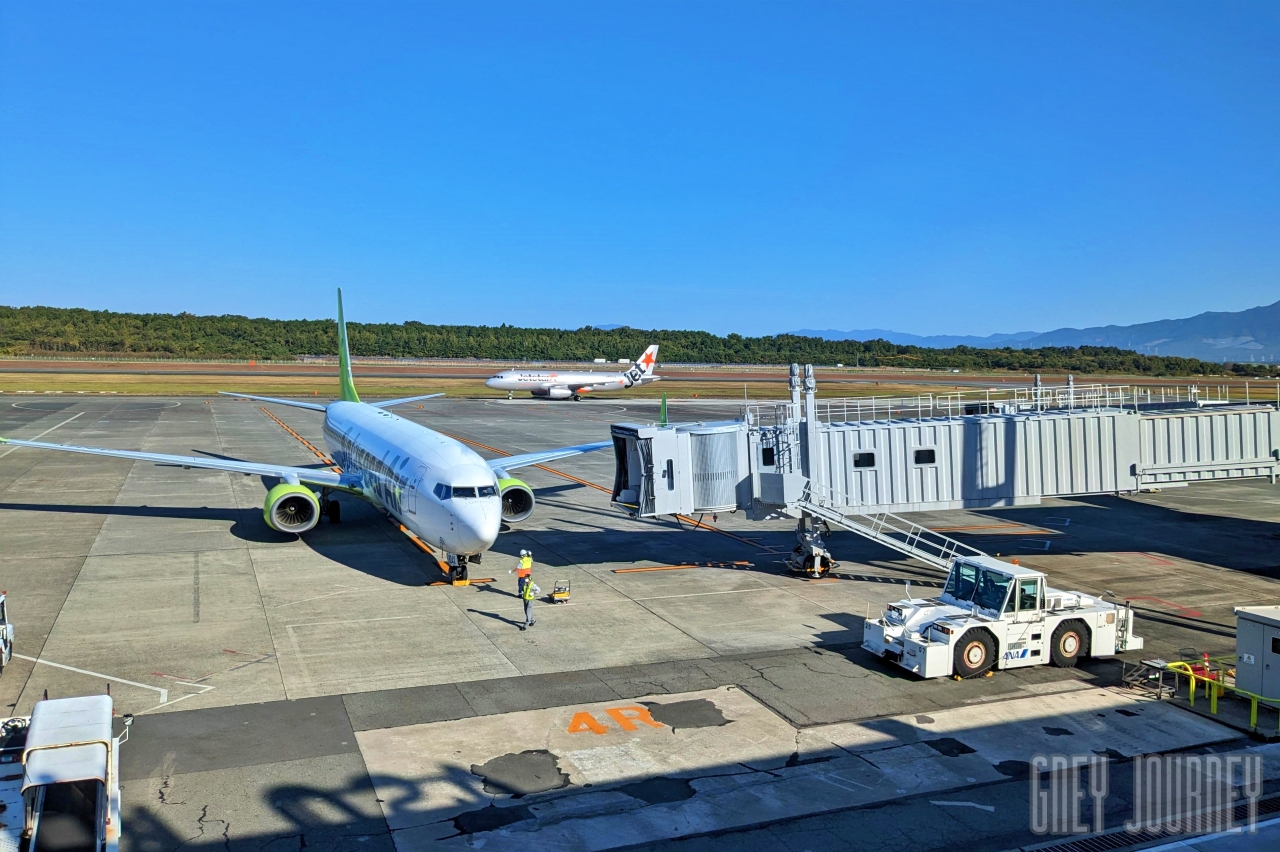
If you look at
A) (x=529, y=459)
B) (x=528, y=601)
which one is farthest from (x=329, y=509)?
(x=528, y=601)

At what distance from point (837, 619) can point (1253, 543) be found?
20663mm

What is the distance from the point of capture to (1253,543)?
34750 millimetres

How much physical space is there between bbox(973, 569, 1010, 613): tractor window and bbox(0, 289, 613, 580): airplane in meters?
12.4

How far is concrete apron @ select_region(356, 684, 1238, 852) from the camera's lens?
13.5 m

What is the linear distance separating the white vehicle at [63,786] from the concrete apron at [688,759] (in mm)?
3719

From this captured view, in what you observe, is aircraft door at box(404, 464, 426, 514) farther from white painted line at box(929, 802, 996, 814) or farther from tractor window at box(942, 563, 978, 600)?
white painted line at box(929, 802, 996, 814)

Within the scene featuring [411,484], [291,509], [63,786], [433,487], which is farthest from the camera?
[291,509]

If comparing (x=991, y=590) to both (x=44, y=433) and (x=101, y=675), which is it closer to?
(x=101, y=675)

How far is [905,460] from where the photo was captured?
2859 cm

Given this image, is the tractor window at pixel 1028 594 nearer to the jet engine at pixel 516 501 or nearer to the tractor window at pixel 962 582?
the tractor window at pixel 962 582

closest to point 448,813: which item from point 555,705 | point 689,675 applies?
point 555,705

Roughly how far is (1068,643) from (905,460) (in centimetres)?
908

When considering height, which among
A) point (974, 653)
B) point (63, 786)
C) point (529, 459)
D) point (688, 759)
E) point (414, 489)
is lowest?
point (688, 759)

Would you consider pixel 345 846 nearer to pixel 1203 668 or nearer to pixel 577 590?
pixel 577 590
